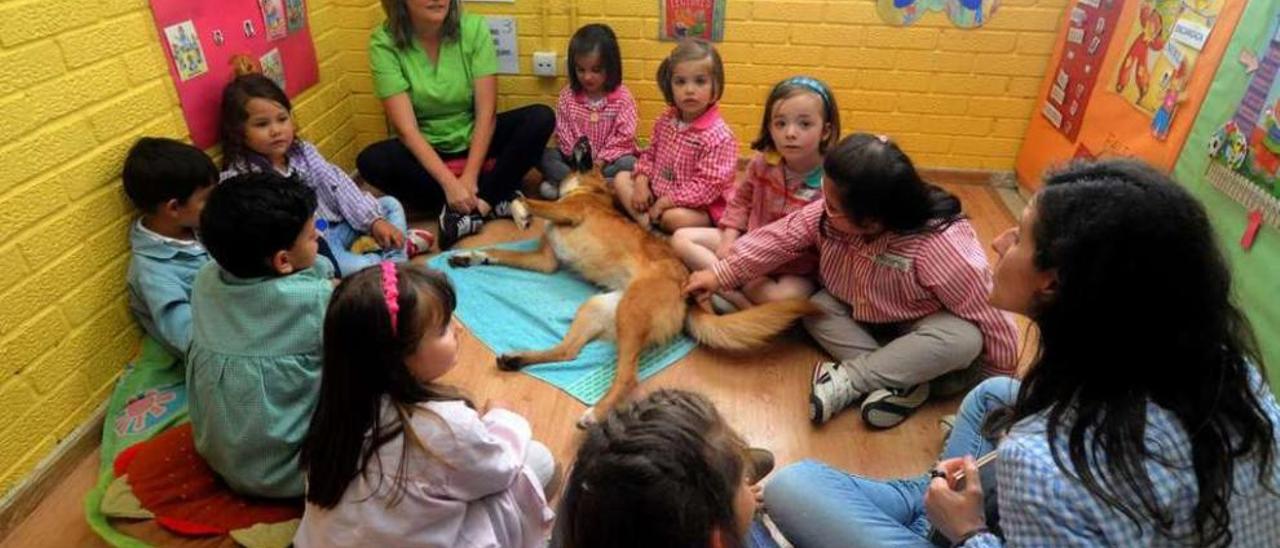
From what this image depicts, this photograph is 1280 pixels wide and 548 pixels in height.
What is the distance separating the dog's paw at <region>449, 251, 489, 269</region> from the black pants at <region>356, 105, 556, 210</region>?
0.49 metres

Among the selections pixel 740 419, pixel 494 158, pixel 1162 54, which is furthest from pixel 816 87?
pixel 494 158

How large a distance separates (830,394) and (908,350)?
0.26 m

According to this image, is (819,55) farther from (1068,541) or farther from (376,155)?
(1068,541)

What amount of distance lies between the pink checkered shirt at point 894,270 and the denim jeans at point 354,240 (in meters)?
1.37

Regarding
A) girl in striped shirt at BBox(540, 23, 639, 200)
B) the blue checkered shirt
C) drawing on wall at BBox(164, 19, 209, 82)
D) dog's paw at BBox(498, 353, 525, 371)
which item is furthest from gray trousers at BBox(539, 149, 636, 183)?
the blue checkered shirt

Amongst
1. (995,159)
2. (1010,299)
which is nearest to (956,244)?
(1010,299)

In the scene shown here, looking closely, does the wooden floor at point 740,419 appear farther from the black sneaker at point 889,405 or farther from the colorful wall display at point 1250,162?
the colorful wall display at point 1250,162

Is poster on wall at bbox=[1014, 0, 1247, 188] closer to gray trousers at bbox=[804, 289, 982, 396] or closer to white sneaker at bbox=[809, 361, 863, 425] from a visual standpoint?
gray trousers at bbox=[804, 289, 982, 396]

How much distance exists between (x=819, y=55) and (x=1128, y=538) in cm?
295

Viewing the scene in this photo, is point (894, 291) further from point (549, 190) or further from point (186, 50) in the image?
point (186, 50)

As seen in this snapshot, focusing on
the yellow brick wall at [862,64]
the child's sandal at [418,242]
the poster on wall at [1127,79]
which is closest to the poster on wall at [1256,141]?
the poster on wall at [1127,79]

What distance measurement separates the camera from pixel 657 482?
32.2 inches

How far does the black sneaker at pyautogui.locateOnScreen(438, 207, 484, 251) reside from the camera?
3.02 meters

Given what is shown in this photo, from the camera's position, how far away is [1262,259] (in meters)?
1.96
